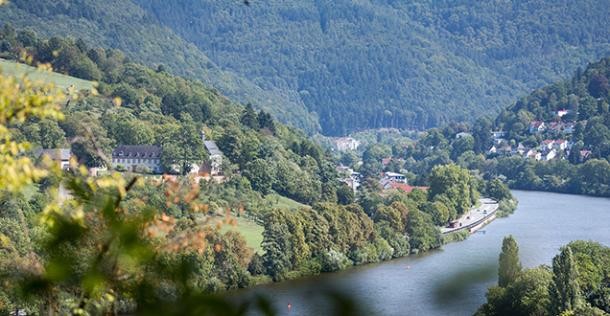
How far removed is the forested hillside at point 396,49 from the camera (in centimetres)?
15788

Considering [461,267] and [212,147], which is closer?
[461,267]

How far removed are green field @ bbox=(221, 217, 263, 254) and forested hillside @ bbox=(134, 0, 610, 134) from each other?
113m

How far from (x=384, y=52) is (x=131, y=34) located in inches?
2422

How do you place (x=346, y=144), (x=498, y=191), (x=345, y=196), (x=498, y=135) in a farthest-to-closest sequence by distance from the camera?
(x=346, y=144) < (x=498, y=135) < (x=498, y=191) < (x=345, y=196)

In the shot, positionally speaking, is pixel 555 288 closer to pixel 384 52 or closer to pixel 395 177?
pixel 395 177

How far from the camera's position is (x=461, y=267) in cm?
273

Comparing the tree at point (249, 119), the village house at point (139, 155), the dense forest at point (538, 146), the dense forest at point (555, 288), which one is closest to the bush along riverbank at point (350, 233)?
the dense forest at point (555, 288)

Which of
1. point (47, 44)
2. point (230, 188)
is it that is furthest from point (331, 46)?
point (230, 188)

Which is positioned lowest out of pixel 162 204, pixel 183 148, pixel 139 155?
pixel 139 155

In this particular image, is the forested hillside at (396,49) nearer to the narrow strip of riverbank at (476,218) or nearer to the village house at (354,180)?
the village house at (354,180)

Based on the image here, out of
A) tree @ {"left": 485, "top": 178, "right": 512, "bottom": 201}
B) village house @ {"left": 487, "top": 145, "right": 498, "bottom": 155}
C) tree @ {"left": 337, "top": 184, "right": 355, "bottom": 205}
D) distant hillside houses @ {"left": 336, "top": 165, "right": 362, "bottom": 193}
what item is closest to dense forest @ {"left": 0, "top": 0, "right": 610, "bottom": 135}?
village house @ {"left": 487, "top": 145, "right": 498, "bottom": 155}

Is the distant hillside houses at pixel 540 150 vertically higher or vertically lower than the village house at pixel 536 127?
lower

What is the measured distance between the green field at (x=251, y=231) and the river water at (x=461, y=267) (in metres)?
2.67

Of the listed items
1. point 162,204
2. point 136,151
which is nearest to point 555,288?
point 162,204
